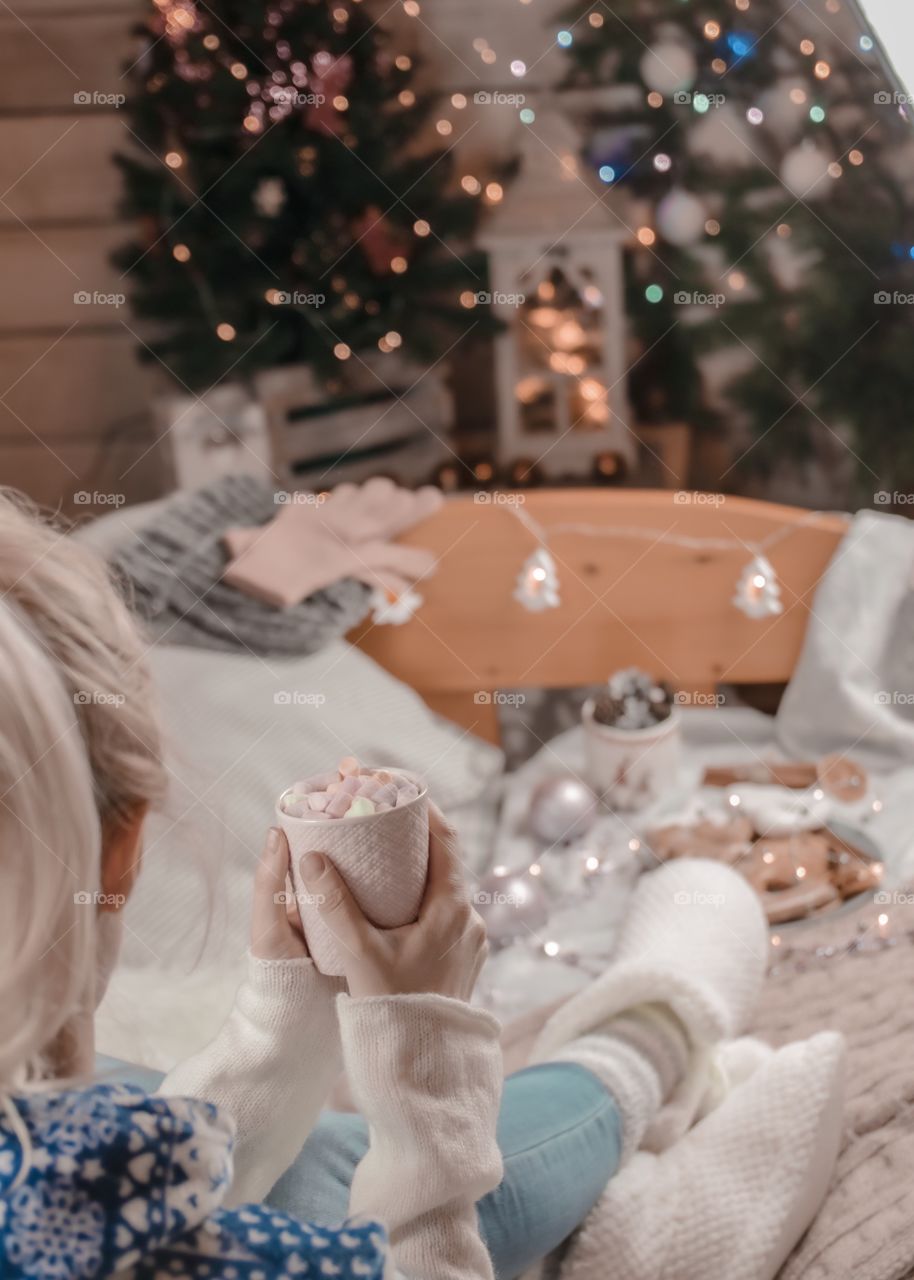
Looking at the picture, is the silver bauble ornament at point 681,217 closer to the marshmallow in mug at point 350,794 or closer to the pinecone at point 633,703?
the pinecone at point 633,703

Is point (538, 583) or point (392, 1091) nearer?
point (392, 1091)

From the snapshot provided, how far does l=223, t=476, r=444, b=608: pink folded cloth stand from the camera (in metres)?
1.65

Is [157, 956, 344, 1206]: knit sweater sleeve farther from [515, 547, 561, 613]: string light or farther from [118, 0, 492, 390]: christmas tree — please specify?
[118, 0, 492, 390]: christmas tree

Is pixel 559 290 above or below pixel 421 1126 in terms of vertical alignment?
above

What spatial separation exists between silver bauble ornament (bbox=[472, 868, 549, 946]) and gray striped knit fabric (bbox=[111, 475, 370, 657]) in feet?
1.42

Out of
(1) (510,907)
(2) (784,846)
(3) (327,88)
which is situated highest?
(3) (327,88)

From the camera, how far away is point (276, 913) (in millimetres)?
696

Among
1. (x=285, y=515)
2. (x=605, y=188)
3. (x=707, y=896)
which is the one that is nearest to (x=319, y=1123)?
(x=707, y=896)

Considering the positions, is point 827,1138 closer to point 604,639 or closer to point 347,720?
point 347,720

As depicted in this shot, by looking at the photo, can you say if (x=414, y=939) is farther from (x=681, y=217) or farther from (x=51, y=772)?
(x=681, y=217)

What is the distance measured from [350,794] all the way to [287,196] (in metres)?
1.38

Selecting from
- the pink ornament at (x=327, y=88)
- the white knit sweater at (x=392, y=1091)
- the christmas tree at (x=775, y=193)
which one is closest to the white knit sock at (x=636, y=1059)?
the white knit sweater at (x=392, y=1091)

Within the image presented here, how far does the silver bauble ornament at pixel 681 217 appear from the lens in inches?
73.0

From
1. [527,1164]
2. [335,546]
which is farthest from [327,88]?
[527,1164]
